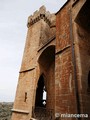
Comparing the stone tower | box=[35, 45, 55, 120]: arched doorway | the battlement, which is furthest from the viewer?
the battlement

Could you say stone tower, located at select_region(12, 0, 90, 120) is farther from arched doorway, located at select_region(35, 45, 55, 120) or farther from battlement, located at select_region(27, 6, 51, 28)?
battlement, located at select_region(27, 6, 51, 28)

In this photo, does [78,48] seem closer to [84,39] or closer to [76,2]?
[84,39]

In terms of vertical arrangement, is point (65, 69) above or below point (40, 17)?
below

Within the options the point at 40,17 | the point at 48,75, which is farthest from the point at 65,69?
Result: the point at 40,17

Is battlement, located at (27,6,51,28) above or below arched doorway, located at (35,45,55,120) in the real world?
above

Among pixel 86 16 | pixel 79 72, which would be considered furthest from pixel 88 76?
pixel 86 16

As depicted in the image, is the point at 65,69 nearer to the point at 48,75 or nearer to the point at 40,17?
the point at 48,75

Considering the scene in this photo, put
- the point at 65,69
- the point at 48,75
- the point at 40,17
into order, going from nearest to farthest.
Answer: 1. the point at 65,69
2. the point at 48,75
3. the point at 40,17

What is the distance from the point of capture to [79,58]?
4590 millimetres

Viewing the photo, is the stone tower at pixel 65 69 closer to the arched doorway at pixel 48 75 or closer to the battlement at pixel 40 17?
the arched doorway at pixel 48 75

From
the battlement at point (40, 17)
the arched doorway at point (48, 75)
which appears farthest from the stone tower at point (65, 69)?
the battlement at point (40, 17)

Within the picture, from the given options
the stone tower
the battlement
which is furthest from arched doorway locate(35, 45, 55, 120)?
the battlement

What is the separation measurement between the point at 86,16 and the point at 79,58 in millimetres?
1815

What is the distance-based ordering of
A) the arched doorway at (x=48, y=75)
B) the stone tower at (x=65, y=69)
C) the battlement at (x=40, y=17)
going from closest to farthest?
the stone tower at (x=65, y=69) → the arched doorway at (x=48, y=75) → the battlement at (x=40, y=17)
